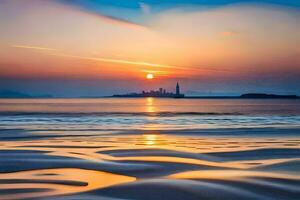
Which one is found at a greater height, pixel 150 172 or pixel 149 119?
pixel 150 172

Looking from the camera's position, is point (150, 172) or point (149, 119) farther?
point (149, 119)

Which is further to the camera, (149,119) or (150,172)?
(149,119)

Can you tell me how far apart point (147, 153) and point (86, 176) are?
481cm

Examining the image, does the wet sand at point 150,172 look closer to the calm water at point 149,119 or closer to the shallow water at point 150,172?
the shallow water at point 150,172

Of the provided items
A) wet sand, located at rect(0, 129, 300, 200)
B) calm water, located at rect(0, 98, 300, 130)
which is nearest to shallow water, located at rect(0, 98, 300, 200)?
wet sand, located at rect(0, 129, 300, 200)

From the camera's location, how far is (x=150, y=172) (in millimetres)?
10391

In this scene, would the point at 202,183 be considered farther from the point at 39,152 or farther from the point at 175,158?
the point at 39,152

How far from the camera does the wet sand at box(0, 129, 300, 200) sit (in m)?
7.92

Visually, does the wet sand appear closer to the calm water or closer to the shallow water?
the shallow water

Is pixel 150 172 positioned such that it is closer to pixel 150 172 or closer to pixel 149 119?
pixel 150 172

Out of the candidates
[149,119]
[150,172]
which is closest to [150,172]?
[150,172]

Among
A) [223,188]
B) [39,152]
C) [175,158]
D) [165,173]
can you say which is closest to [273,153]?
[175,158]

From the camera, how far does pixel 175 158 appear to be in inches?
513

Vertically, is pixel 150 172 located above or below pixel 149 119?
above
